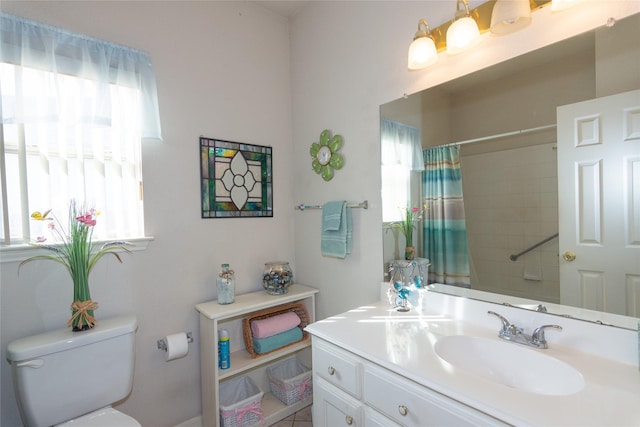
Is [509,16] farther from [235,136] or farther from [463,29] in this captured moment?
[235,136]

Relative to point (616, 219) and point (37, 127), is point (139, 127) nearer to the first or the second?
point (37, 127)

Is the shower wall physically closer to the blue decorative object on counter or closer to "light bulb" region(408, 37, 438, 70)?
"light bulb" region(408, 37, 438, 70)

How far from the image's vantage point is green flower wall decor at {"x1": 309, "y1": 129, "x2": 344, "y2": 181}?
1.93 metres

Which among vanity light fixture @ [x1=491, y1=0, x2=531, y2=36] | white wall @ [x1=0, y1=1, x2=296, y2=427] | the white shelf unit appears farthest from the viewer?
the white shelf unit

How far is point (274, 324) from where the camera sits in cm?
192

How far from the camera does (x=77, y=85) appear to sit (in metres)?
1.46

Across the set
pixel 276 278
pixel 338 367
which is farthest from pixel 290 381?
pixel 338 367

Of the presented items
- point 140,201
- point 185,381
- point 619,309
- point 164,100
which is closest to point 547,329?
point 619,309

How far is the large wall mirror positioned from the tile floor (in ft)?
4.49

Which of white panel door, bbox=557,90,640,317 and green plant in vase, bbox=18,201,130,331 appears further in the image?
green plant in vase, bbox=18,201,130,331

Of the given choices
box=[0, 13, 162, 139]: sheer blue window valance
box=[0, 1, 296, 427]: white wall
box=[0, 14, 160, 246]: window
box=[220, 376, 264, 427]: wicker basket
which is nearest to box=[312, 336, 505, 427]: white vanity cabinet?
box=[220, 376, 264, 427]: wicker basket

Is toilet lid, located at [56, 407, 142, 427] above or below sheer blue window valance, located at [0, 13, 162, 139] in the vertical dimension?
below

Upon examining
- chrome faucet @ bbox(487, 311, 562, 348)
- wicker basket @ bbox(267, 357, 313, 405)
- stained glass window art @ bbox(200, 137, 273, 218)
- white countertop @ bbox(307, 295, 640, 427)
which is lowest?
wicker basket @ bbox(267, 357, 313, 405)

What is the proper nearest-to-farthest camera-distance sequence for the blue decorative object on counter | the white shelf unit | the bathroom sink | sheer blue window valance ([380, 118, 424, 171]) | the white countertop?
the white countertop
the bathroom sink
sheer blue window valance ([380, 118, 424, 171])
the white shelf unit
the blue decorative object on counter
